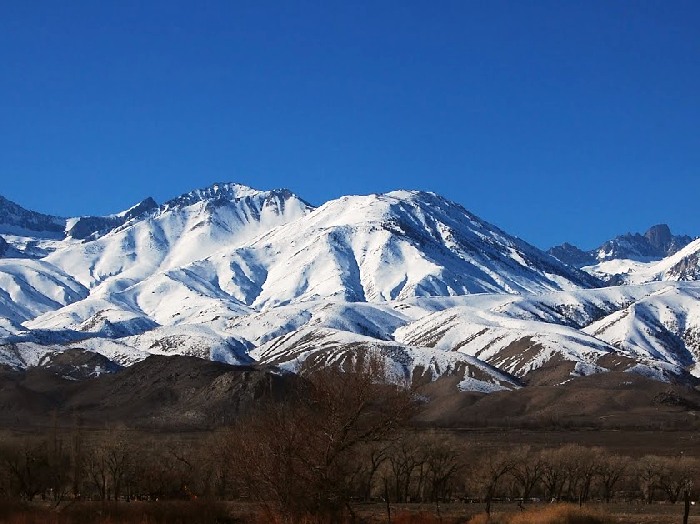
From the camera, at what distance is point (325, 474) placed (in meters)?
55.3

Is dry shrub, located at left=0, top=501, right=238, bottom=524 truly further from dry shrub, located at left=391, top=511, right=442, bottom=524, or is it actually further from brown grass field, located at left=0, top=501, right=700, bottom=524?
dry shrub, located at left=391, top=511, right=442, bottom=524

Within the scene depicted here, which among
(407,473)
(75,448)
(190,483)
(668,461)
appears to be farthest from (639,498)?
(75,448)

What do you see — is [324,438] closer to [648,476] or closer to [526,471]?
[526,471]

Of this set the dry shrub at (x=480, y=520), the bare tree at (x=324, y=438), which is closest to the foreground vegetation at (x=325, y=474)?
the bare tree at (x=324, y=438)

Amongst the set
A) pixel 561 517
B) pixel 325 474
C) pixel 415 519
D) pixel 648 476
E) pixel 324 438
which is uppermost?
pixel 324 438

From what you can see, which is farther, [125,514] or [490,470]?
[490,470]

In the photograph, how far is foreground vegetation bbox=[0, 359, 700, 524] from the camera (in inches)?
2190

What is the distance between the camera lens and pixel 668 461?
12262 centimetres

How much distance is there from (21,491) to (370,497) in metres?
33.1

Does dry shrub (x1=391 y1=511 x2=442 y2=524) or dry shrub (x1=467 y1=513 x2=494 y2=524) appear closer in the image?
dry shrub (x1=391 y1=511 x2=442 y2=524)

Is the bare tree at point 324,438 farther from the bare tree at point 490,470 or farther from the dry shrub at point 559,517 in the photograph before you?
the bare tree at point 490,470

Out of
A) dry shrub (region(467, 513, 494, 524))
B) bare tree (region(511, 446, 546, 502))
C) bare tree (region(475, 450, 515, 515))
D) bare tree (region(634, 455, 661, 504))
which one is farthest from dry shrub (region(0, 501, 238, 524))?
bare tree (region(634, 455, 661, 504))

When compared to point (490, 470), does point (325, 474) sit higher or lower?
higher

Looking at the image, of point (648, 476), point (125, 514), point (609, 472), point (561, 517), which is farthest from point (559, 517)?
point (648, 476)
